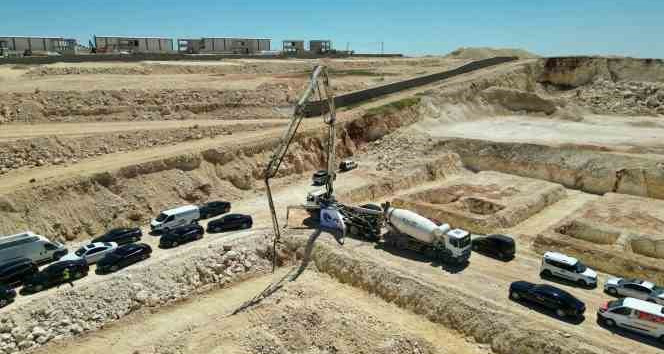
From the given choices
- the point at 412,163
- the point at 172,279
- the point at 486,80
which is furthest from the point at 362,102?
the point at 172,279

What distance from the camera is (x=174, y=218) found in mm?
31141

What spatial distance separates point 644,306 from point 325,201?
733 inches

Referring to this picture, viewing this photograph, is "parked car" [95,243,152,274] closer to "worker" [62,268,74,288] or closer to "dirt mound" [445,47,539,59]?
"worker" [62,268,74,288]

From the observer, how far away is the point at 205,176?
38.0 metres

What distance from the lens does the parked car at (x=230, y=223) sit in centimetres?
3077

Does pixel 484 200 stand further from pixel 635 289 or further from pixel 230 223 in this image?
pixel 230 223

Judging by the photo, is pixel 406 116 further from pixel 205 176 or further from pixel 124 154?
pixel 124 154

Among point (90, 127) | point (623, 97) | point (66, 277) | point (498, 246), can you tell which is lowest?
point (66, 277)

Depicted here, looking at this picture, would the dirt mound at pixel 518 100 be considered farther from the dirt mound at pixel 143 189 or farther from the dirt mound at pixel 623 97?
the dirt mound at pixel 143 189

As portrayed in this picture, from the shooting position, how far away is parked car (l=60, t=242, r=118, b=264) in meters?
26.1

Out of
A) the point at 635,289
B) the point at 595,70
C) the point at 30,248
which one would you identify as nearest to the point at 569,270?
the point at 635,289

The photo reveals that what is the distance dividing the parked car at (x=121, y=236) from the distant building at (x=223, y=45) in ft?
254

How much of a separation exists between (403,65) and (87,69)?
57.4m

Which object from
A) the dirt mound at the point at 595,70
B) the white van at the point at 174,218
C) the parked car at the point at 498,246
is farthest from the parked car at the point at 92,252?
the dirt mound at the point at 595,70
